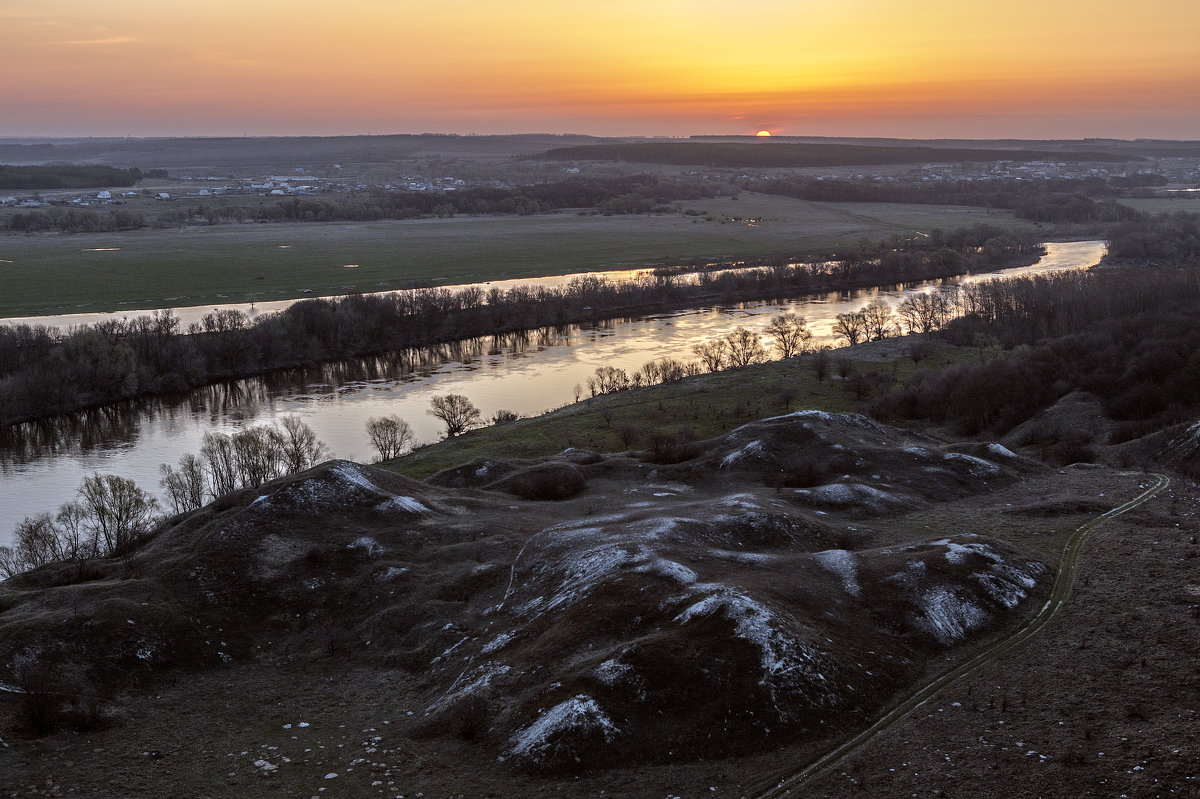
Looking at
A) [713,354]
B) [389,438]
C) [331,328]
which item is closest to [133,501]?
[389,438]

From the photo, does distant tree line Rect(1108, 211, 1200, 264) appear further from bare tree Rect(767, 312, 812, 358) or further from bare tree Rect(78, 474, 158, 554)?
bare tree Rect(78, 474, 158, 554)

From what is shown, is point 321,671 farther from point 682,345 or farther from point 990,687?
point 682,345

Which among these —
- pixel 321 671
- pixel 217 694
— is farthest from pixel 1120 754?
pixel 217 694

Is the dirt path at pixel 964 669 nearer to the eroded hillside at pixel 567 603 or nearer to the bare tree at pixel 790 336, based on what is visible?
the eroded hillside at pixel 567 603

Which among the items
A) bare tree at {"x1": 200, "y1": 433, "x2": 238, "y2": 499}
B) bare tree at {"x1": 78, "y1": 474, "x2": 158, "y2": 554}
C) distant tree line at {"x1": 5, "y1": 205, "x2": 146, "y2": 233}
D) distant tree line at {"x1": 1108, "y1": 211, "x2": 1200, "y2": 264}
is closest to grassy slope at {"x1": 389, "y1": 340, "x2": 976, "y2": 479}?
bare tree at {"x1": 200, "y1": 433, "x2": 238, "y2": 499}

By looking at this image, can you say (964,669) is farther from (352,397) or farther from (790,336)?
(790,336)

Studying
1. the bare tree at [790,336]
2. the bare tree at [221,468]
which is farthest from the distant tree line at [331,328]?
the bare tree at [221,468]
